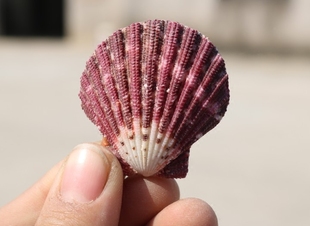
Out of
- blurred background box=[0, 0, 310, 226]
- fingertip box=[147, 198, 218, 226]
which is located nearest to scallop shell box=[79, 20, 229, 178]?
fingertip box=[147, 198, 218, 226]

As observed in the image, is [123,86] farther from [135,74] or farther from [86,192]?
[86,192]

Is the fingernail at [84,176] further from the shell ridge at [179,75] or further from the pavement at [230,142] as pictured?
the pavement at [230,142]

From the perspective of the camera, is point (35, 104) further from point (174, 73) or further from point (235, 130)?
point (174, 73)

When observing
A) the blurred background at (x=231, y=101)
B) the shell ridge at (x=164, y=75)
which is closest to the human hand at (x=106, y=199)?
the shell ridge at (x=164, y=75)

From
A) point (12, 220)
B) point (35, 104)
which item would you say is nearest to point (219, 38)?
point (35, 104)

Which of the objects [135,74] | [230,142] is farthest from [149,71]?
[230,142]

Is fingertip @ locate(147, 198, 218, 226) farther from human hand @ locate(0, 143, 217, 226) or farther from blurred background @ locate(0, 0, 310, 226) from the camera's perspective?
blurred background @ locate(0, 0, 310, 226)
